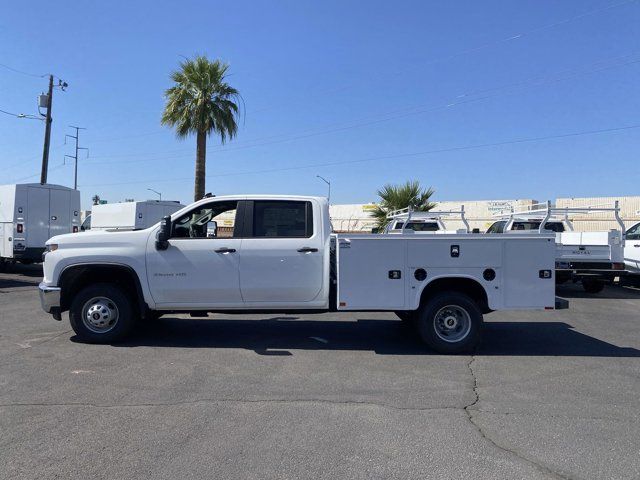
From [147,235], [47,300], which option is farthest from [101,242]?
[47,300]

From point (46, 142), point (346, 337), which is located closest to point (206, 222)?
point (346, 337)

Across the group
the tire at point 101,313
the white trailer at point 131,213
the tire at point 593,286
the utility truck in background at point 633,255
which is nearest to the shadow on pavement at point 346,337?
the tire at point 101,313

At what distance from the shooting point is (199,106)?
74.0 ft

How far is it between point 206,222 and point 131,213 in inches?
501

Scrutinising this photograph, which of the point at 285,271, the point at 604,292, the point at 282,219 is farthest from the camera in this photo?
the point at 604,292

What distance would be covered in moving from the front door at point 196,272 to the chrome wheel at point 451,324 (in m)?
2.78

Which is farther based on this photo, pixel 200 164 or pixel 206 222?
pixel 200 164

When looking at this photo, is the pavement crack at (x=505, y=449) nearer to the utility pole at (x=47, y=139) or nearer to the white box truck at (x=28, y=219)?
the white box truck at (x=28, y=219)

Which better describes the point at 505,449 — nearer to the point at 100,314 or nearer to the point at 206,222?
the point at 206,222

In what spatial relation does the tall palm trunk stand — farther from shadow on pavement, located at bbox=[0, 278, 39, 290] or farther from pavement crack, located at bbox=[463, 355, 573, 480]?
pavement crack, located at bbox=[463, 355, 573, 480]

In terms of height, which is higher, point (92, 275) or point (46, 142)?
point (46, 142)

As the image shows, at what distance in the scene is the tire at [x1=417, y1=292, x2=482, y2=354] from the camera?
7199 millimetres

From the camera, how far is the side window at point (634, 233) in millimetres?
15442

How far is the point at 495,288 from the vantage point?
7219 mm
